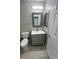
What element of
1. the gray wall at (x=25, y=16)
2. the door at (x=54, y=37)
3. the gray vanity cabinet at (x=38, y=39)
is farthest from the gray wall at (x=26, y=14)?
the door at (x=54, y=37)

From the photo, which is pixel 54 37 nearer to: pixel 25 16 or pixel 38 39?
pixel 38 39

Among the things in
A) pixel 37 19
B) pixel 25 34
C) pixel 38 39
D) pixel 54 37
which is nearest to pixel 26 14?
pixel 37 19

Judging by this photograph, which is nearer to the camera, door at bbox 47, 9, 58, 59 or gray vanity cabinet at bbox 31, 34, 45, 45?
door at bbox 47, 9, 58, 59

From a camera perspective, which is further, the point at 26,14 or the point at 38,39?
the point at 26,14

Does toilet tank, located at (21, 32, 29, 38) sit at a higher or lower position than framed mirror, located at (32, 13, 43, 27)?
lower

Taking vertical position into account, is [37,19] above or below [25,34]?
above

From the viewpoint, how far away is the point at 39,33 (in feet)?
12.9

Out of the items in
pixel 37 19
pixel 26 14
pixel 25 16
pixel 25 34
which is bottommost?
pixel 25 34

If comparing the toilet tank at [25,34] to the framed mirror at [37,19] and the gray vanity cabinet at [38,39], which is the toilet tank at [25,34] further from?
the framed mirror at [37,19]

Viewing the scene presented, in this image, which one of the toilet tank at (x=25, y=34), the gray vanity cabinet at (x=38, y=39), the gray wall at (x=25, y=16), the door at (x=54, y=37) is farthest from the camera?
the gray wall at (x=25, y=16)

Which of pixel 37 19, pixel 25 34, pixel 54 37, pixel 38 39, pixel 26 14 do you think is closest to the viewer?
pixel 54 37

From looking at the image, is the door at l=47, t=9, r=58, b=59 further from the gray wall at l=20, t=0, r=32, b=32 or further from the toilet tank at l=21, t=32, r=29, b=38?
the gray wall at l=20, t=0, r=32, b=32

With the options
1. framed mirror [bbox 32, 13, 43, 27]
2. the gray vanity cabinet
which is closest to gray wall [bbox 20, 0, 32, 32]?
framed mirror [bbox 32, 13, 43, 27]
